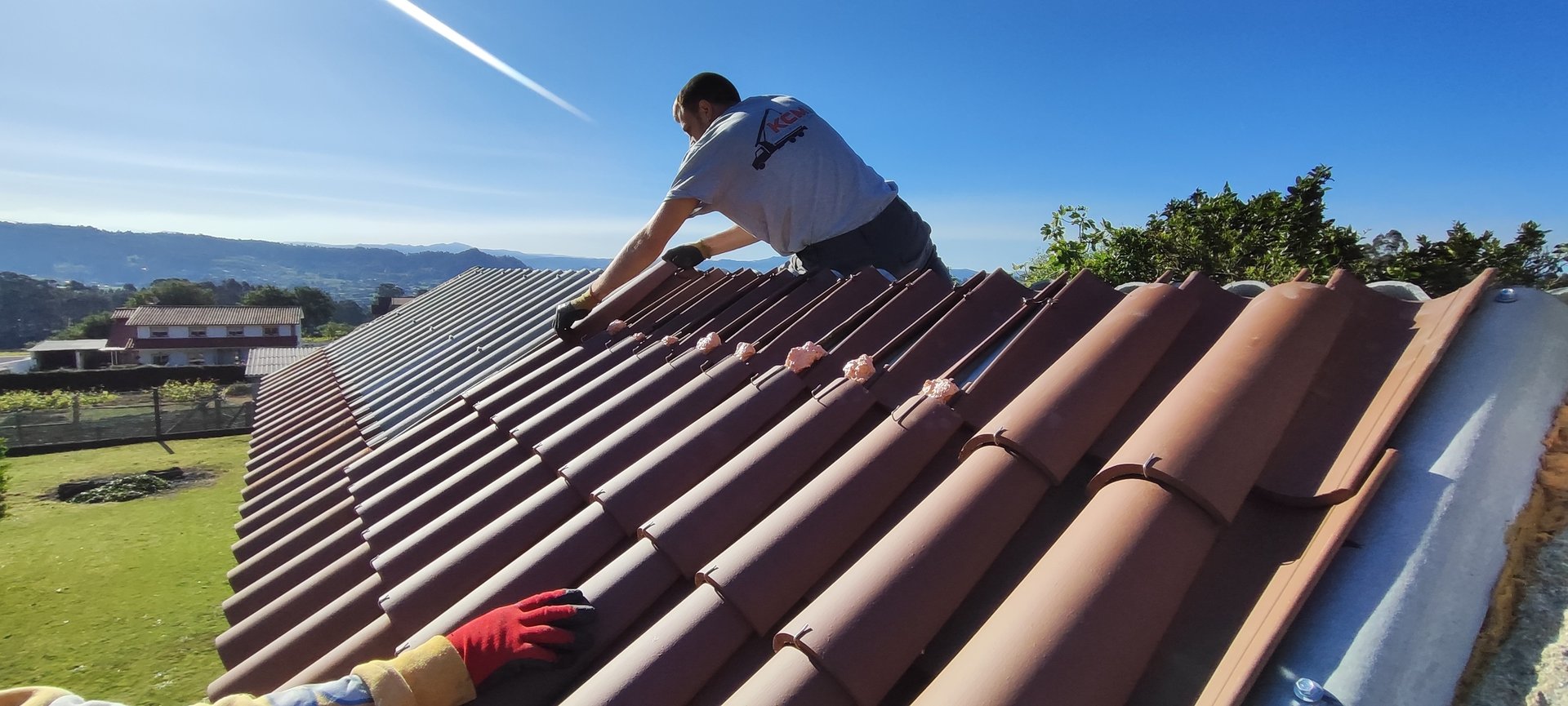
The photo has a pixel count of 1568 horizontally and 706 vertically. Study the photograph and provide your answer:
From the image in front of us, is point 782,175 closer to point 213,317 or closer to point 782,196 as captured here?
point 782,196

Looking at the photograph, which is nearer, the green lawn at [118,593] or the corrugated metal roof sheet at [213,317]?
the green lawn at [118,593]

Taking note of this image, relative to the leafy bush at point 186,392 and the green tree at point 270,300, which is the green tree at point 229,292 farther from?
the leafy bush at point 186,392

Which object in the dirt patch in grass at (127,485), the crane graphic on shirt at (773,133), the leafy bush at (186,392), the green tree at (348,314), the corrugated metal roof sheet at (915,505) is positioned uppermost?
the crane graphic on shirt at (773,133)

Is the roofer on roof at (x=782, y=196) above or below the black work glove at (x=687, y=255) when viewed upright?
above

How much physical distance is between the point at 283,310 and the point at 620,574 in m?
87.2

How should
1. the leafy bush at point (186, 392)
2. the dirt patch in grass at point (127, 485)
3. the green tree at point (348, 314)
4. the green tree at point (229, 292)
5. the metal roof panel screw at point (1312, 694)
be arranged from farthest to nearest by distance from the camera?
the green tree at point (229, 292) → the green tree at point (348, 314) → the leafy bush at point (186, 392) → the dirt patch in grass at point (127, 485) → the metal roof panel screw at point (1312, 694)

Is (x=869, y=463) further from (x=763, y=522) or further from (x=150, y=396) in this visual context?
(x=150, y=396)

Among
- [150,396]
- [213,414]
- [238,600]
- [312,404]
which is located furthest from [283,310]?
[238,600]

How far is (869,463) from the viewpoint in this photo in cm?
185

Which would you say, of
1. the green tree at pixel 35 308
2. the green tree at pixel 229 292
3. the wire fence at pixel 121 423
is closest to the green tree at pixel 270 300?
the green tree at pixel 229 292

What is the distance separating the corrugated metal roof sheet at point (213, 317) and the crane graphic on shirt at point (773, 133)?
8277 centimetres

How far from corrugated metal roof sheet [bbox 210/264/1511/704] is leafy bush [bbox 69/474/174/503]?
65.0 ft

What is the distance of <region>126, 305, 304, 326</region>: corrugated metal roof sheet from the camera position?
71.4 meters

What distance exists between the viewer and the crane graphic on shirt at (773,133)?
12.5 ft
